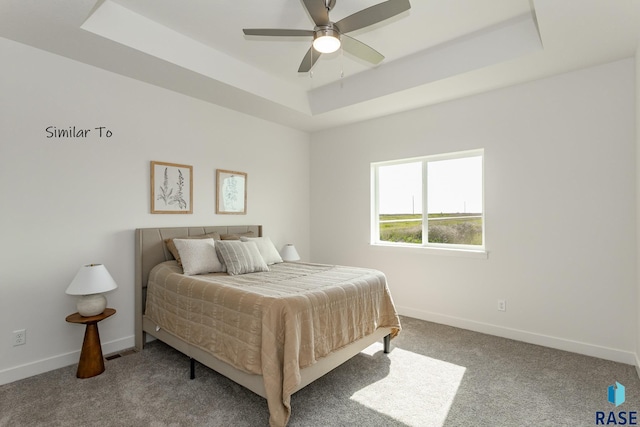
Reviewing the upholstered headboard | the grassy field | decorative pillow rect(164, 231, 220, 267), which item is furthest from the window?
the upholstered headboard

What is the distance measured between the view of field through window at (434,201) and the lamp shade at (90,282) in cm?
328

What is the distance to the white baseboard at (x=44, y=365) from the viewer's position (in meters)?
2.52

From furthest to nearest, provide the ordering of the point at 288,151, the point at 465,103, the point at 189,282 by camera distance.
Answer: the point at 288,151
the point at 465,103
the point at 189,282

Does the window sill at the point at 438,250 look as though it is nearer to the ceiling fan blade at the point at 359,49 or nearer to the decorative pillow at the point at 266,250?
the decorative pillow at the point at 266,250

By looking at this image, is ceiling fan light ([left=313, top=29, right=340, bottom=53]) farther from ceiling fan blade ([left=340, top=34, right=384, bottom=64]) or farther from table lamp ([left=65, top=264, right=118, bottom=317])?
table lamp ([left=65, top=264, right=118, bottom=317])

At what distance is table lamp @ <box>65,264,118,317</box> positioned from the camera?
253cm

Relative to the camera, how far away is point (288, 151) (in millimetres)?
4941

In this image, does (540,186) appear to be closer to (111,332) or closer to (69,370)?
(111,332)

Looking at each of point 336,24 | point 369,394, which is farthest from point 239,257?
point 336,24

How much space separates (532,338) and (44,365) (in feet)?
14.4

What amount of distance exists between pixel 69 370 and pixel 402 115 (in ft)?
14.1

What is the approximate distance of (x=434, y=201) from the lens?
4098mm

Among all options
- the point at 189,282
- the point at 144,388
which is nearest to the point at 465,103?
the point at 189,282

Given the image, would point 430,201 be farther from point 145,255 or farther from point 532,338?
point 145,255
